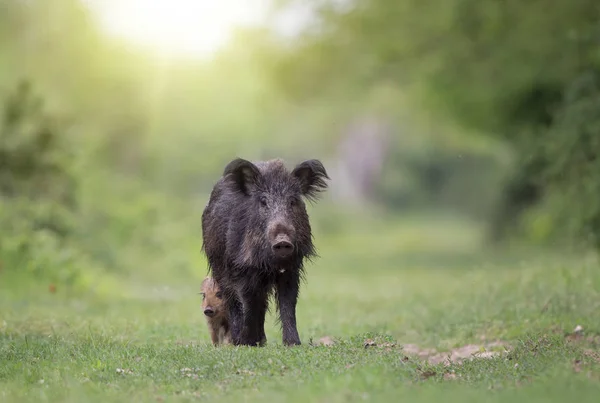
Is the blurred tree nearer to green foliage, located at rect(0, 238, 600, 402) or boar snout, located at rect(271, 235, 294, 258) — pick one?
green foliage, located at rect(0, 238, 600, 402)

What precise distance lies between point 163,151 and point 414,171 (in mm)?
25542

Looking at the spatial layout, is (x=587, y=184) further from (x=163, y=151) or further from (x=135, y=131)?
(x=163, y=151)

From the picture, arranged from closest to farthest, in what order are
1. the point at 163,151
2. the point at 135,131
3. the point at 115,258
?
the point at 115,258
the point at 135,131
the point at 163,151

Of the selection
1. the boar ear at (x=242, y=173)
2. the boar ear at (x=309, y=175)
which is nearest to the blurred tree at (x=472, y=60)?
the boar ear at (x=309, y=175)

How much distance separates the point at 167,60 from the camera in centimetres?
5606

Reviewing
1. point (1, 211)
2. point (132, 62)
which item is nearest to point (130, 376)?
point (1, 211)

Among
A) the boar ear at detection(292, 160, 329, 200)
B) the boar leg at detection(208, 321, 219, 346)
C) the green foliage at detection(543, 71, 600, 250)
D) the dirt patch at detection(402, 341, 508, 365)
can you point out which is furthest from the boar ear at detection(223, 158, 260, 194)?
the green foliage at detection(543, 71, 600, 250)

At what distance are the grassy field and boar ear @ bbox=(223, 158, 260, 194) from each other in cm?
201

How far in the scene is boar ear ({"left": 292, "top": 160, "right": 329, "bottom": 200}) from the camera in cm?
1179

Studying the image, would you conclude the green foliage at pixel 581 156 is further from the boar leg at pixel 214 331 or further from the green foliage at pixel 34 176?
the green foliage at pixel 34 176

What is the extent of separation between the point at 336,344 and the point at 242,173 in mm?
2351

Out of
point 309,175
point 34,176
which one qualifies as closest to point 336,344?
point 309,175

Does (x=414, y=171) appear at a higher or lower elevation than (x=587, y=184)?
higher

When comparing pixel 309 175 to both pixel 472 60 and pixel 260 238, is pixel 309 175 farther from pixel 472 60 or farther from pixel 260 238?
pixel 472 60
